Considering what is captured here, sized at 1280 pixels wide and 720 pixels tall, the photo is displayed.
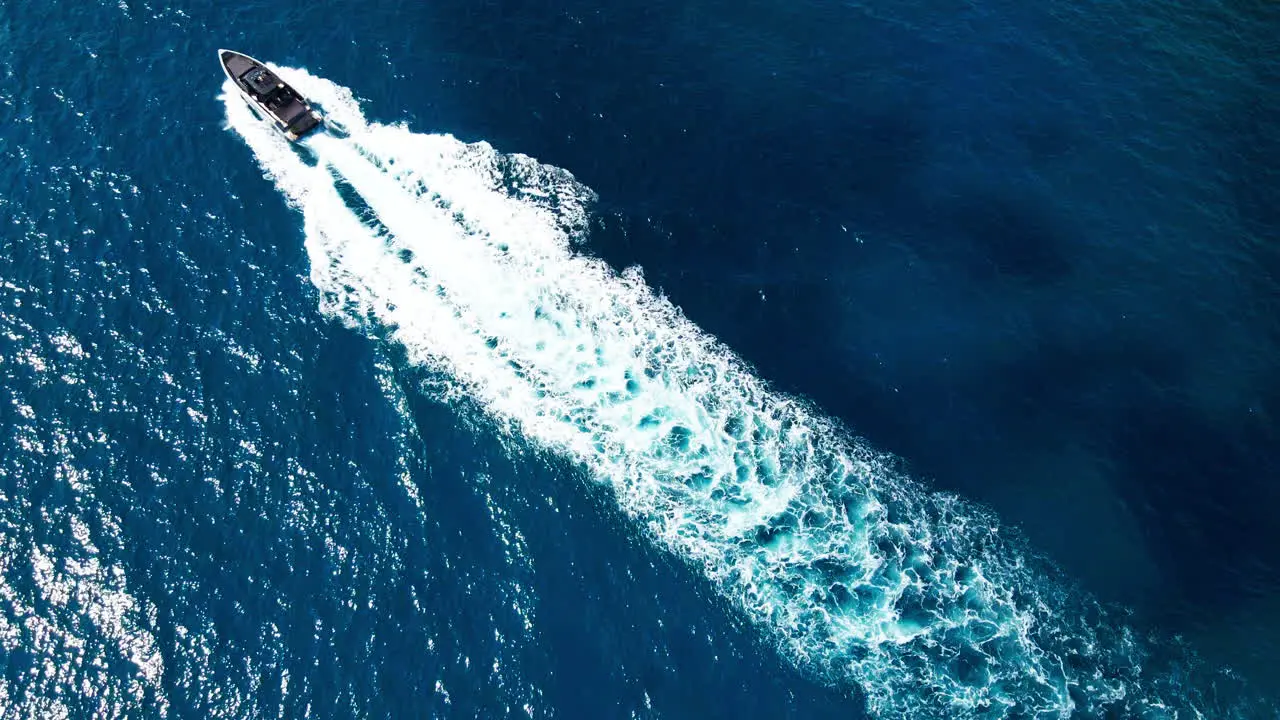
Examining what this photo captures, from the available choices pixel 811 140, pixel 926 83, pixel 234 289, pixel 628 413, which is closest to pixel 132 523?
pixel 234 289

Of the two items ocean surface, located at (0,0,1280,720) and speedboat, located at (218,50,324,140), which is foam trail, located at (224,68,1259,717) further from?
speedboat, located at (218,50,324,140)

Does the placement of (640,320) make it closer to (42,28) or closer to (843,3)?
(843,3)

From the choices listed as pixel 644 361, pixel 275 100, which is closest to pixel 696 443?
pixel 644 361

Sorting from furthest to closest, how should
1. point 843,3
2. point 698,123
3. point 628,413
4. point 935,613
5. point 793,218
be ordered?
point 843,3 → point 698,123 → point 793,218 → point 628,413 → point 935,613

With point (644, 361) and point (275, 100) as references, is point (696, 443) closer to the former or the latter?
point (644, 361)

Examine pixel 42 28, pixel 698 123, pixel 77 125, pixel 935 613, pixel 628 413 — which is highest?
pixel 42 28

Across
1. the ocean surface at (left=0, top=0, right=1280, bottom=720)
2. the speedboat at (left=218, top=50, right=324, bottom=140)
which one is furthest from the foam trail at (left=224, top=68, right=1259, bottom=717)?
the speedboat at (left=218, top=50, right=324, bottom=140)

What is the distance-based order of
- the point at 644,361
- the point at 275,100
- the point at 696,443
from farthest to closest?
the point at 275,100, the point at 644,361, the point at 696,443
